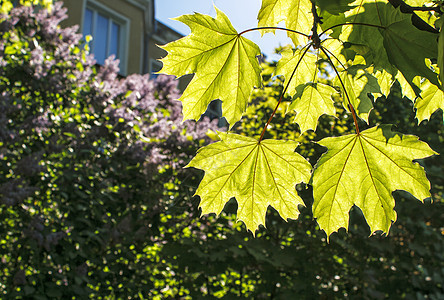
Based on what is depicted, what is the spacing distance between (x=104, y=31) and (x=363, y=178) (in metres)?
11.8

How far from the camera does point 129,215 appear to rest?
157 inches

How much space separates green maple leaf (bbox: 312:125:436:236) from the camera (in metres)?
0.91

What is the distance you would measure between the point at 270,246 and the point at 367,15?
2687 millimetres

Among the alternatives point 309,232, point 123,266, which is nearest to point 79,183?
point 123,266

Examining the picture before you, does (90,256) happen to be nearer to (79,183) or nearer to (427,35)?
(79,183)

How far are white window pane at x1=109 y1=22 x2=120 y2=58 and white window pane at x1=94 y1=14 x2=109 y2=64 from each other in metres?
0.24

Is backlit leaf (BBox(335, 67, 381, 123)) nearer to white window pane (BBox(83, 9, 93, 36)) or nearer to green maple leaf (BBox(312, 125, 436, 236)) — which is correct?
green maple leaf (BBox(312, 125, 436, 236))

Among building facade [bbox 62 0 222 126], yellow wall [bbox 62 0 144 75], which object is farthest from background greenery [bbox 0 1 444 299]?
yellow wall [bbox 62 0 144 75]

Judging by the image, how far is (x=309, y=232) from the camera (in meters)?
3.76

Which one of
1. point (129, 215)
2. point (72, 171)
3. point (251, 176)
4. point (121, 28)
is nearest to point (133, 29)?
point (121, 28)

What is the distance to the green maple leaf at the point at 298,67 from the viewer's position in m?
1.04

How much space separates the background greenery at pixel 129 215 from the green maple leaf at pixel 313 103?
216 cm

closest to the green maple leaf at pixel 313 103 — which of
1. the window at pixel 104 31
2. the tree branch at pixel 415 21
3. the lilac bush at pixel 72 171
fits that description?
the tree branch at pixel 415 21

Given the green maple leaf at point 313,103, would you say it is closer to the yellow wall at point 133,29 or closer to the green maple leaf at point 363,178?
the green maple leaf at point 363,178
